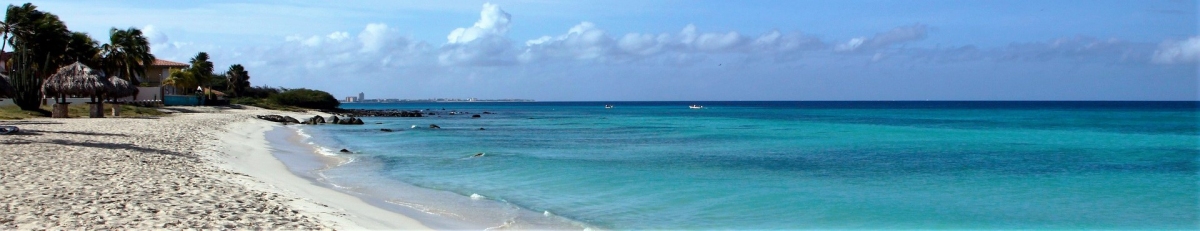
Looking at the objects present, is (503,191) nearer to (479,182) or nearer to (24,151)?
(479,182)

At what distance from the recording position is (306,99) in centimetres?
7462

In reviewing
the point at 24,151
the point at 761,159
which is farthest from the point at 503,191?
the point at 761,159

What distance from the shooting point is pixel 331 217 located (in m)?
8.99

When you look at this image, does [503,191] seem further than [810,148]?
No

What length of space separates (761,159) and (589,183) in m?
7.77

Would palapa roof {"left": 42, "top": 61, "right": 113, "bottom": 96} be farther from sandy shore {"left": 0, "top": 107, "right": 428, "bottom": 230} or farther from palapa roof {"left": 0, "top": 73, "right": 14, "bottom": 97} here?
sandy shore {"left": 0, "top": 107, "right": 428, "bottom": 230}

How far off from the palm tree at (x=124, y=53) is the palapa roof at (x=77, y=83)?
48.5 feet

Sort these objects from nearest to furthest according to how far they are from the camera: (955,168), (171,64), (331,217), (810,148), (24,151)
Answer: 1. (331,217)
2. (24,151)
3. (955,168)
4. (810,148)
5. (171,64)

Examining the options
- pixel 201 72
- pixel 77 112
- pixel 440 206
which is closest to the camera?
pixel 440 206

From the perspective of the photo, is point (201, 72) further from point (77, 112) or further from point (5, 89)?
point (5, 89)

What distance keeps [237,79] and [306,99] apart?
6.80 meters

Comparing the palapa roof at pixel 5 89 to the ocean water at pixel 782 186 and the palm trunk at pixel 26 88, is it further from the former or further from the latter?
the palm trunk at pixel 26 88

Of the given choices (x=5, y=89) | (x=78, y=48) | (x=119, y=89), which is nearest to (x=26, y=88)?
(x=119, y=89)

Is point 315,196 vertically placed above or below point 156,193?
below
